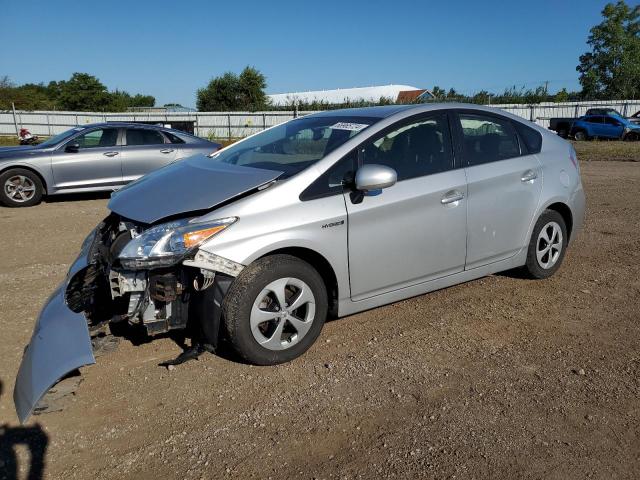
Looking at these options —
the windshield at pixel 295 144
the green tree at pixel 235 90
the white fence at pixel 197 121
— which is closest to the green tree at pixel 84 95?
the green tree at pixel 235 90

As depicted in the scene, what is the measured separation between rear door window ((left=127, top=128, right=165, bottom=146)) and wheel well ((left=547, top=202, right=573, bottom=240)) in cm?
782

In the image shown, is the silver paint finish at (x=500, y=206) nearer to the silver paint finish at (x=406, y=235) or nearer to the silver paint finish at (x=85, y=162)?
the silver paint finish at (x=406, y=235)

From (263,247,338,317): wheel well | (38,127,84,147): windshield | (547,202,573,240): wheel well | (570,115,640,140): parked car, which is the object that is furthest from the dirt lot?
(570,115,640,140): parked car

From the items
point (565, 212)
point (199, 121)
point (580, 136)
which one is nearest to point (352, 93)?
point (199, 121)

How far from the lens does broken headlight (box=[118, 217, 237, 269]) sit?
3.23 metres

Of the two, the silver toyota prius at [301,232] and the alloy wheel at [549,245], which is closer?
the silver toyota prius at [301,232]

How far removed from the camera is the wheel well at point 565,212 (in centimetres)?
501

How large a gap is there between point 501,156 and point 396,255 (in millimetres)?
1485

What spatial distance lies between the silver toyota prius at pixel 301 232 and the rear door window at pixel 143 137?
6.22m

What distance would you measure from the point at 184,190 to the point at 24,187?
7.30 m

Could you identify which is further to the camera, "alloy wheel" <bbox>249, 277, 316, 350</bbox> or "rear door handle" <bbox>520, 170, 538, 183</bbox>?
"rear door handle" <bbox>520, 170, 538, 183</bbox>

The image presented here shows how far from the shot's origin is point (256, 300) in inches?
132

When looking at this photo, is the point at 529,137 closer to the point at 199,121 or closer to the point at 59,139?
the point at 59,139

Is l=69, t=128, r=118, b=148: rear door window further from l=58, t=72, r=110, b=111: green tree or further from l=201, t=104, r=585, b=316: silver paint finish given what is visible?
l=58, t=72, r=110, b=111: green tree
